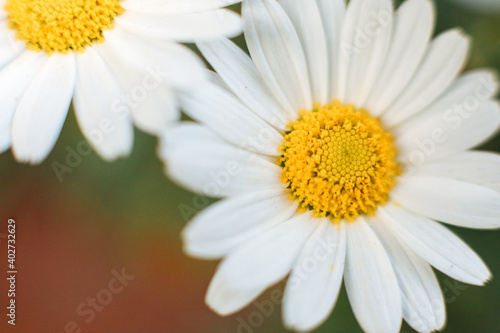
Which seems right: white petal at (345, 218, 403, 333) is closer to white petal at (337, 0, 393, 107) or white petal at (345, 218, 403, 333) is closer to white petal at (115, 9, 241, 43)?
white petal at (337, 0, 393, 107)

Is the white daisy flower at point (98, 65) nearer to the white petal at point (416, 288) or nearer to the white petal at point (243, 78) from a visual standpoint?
the white petal at point (243, 78)

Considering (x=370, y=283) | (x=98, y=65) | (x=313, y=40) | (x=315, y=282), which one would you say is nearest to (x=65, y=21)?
(x=98, y=65)

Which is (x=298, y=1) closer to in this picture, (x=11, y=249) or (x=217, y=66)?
(x=217, y=66)

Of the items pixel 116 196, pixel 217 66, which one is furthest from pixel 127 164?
pixel 217 66

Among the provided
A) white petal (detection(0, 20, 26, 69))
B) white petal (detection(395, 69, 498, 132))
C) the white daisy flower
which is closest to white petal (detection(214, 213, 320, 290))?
the white daisy flower

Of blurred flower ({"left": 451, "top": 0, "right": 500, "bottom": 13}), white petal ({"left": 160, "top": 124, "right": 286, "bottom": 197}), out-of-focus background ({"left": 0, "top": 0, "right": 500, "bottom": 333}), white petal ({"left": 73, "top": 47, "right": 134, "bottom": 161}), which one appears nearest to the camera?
white petal ({"left": 160, "top": 124, "right": 286, "bottom": 197})
